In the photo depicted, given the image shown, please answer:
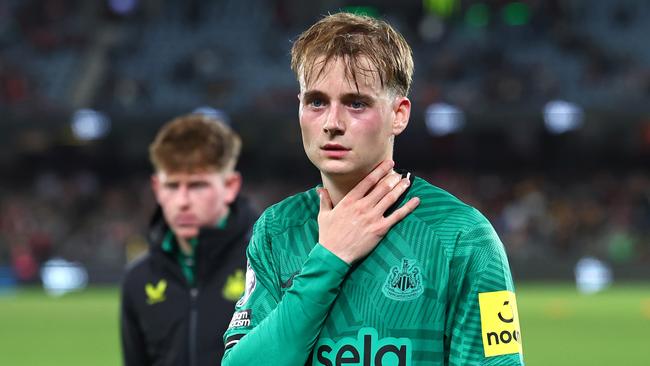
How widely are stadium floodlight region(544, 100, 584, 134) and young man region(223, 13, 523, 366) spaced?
1002 inches

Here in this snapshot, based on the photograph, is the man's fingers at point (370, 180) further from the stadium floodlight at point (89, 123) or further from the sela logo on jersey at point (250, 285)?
the stadium floodlight at point (89, 123)

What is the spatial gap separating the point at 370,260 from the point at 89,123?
2535 centimetres

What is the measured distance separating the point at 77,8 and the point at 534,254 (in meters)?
15.4

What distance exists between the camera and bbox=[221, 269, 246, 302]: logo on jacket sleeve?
14.6 ft

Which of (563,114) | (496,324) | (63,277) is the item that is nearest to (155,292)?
(496,324)

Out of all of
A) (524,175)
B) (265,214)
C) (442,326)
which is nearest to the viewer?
(442,326)

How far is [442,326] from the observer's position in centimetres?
255

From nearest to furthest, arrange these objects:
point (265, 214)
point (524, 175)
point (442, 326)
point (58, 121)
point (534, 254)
Answer: point (442, 326)
point (265, 214)
point (534, 254)
point (58, 121)
point (524, 175)

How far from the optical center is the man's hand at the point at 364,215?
2.61 meters

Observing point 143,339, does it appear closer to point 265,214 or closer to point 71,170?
point 265,214

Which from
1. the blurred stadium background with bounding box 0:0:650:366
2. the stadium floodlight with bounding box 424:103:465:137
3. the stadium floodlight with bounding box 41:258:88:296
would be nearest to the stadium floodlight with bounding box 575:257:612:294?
the blurred stadium background with bounding box 0:0:650:366

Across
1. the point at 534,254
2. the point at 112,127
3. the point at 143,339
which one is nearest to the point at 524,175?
the point at 534,254

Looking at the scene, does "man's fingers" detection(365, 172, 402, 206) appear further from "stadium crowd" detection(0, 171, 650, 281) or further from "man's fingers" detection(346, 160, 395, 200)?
"stadium crowd" detection(0, 171, 650, 281)

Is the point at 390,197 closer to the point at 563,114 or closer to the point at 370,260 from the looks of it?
the point at 370,260
